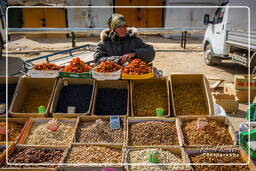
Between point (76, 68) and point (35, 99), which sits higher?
point (76, 68)

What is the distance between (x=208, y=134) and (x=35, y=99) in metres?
2.35

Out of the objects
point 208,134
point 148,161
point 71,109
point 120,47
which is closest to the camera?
point 148,161

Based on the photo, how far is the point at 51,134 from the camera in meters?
2.65

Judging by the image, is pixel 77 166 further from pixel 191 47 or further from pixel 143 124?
pixel 191 47

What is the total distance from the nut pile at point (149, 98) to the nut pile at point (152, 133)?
26 centimetres

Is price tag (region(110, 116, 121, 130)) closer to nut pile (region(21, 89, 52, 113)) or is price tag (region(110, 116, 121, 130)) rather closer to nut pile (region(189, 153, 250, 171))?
nut pile (region(189, 153, 250, 171))

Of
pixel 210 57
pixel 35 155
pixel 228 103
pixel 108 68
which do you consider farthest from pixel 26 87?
pixel 210 57

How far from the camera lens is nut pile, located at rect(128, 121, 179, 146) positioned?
8.34 ft

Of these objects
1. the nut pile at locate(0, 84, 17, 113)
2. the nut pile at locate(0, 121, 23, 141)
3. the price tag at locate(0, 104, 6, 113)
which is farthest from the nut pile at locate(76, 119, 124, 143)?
the nut pile at locate(0, 84, 17, 113)

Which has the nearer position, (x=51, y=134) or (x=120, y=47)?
(x=51, y=134)

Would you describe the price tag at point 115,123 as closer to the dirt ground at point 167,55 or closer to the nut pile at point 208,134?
the nut pile at point 208,134

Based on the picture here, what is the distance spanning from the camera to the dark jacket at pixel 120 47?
3768mm

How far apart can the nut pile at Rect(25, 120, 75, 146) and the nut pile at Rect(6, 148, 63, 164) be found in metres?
0.14

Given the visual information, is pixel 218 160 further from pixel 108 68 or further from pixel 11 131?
pixel 11 131
